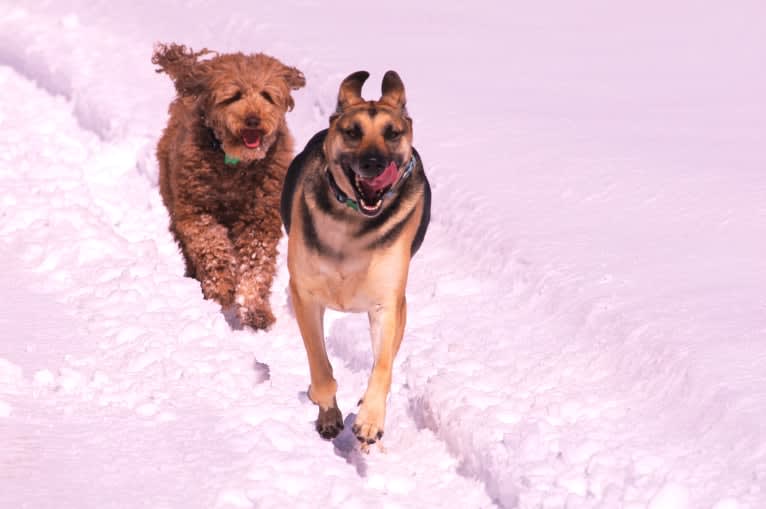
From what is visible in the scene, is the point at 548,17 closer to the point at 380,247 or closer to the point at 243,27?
the point at 243,27

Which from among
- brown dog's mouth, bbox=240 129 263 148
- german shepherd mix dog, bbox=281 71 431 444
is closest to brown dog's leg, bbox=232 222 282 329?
brown dog's mouth, bbox=240 129 263 148

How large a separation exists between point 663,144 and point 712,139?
51 centimetres

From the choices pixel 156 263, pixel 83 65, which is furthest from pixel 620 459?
pixel 83 65

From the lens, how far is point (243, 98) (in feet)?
26.3

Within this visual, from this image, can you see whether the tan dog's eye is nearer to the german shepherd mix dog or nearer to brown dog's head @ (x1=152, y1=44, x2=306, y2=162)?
the german shepherd mix dog

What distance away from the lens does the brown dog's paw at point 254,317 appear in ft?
26.5

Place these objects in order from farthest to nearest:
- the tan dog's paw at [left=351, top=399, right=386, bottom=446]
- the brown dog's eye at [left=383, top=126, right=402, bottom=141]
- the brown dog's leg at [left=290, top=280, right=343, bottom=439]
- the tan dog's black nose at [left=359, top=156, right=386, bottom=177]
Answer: the brown dog's leg at [left=290, top=280, right=343, bottom=439], the tan dog's paw at [left=351, top=399, right=386, bottom=446], the brown dog's eye at [left=383, top=126, right=402, bottom=141], the tan dog's black nose at [left=359, top=156, right=386, bottom=177]

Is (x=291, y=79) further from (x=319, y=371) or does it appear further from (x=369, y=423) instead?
(x=369, y=423)

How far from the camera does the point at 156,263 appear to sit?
857 cm

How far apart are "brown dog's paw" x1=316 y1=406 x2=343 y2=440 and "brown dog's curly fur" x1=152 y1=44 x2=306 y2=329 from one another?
2185 mm

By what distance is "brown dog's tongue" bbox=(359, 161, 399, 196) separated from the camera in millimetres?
5410

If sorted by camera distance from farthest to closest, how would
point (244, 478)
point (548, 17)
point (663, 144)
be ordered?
1. point (548, 17)
2. point (663, 144)
3. point (244, 478)

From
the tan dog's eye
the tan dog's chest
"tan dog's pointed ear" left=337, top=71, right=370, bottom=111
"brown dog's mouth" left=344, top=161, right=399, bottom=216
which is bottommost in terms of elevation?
the tan dog's chest

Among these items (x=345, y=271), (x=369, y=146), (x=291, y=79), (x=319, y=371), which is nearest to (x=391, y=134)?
(x=369, y=146)
